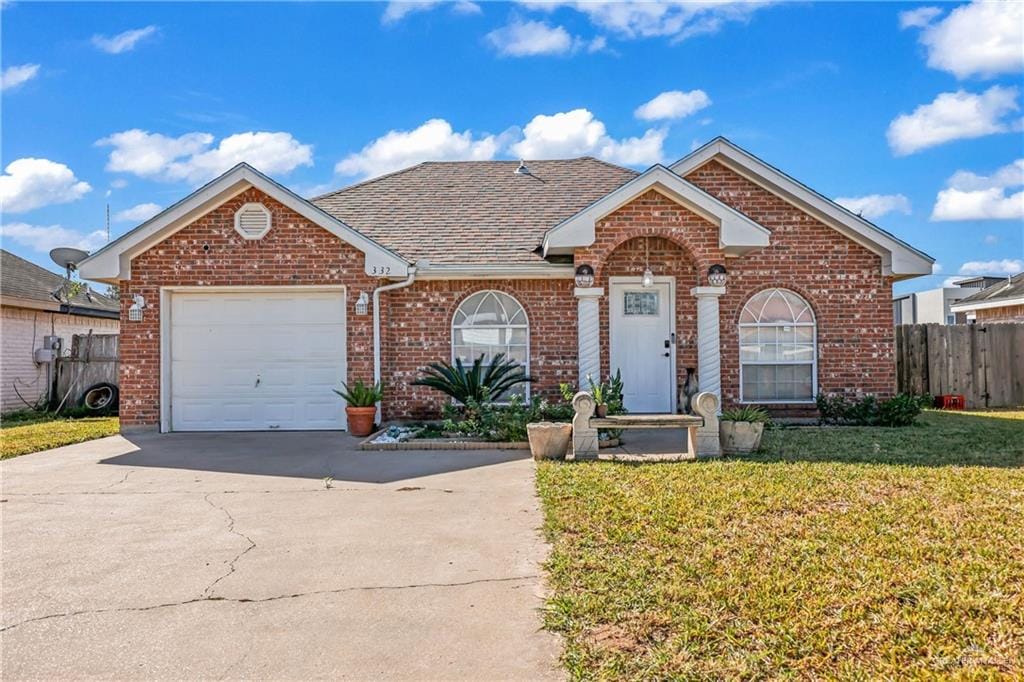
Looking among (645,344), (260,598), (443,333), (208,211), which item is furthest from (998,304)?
(260,598)

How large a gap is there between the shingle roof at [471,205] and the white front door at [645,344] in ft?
5.72

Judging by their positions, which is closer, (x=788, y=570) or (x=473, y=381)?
(x=788, y=570)

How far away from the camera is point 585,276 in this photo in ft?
36.0

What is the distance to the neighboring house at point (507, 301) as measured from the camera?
36.3 feet

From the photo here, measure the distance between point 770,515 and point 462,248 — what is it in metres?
7.94

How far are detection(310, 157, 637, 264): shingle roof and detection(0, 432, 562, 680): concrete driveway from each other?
5.20 meters

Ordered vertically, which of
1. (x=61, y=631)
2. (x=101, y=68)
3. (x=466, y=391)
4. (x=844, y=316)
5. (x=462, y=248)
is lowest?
(x=61, y=631)

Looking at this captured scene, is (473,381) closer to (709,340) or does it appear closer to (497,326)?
(497,326)

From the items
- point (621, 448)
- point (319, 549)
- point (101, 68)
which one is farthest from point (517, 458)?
point (101, 68)

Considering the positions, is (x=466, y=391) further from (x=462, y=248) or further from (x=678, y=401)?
(x=678, y=401)

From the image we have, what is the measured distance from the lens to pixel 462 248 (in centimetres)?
1223

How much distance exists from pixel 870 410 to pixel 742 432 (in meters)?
4.17

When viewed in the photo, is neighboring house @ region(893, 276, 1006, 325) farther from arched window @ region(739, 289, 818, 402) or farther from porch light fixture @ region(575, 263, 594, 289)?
porch light fixture @ region(575, 263, 594, 289)

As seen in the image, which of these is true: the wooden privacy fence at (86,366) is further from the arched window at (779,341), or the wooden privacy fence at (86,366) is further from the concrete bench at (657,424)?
the arched window at (779,341)
